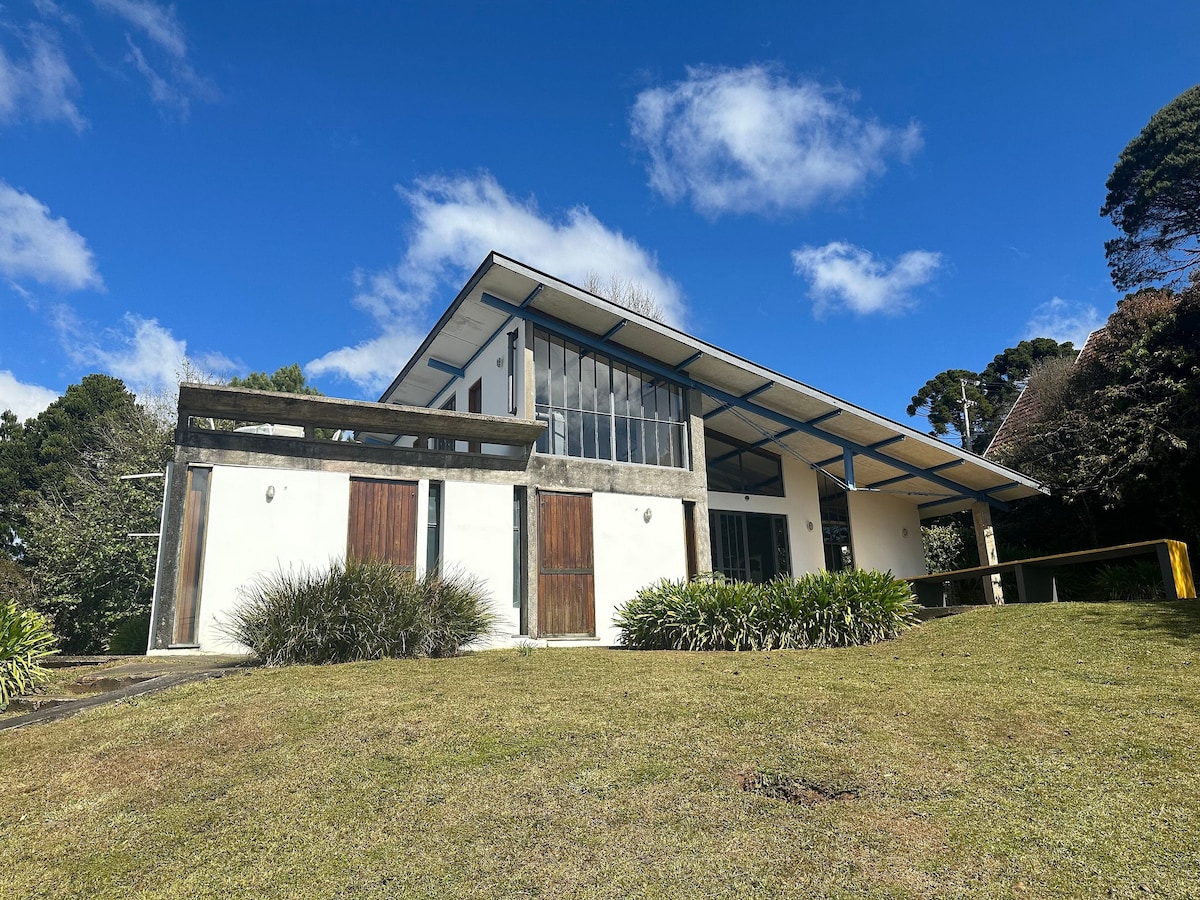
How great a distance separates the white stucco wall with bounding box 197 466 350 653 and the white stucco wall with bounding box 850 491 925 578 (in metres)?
12.5

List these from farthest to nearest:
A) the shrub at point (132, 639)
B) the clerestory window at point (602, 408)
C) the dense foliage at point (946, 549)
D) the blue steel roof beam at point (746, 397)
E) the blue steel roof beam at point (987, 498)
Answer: the dense foliage at point (946, 549), the shrub at point (132, 639), the blue steel roof beam at point (987, 498), the blue steel roof beam at point (746, 397), the clerestory window at point (602, 408)

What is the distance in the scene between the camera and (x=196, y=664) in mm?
9711

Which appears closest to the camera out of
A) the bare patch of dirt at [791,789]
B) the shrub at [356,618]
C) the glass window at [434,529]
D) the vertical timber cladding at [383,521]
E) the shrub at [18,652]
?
the bare patch of dirt at [791,789]

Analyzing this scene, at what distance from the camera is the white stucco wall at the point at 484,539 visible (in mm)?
13047

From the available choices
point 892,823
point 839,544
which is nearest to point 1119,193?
point 839,544

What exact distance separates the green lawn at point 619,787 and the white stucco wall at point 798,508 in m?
10.1

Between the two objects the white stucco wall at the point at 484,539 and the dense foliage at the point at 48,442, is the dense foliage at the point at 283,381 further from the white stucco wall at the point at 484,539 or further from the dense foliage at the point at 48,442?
the white stucco wall at the point at 484,539

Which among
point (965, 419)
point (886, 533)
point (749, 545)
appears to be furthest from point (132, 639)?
point (965, 419)

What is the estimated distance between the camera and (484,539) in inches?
525

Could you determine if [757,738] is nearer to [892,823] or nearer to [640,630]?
[892,823]

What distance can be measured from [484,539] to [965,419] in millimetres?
31878

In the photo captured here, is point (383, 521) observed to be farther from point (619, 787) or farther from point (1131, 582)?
point (1131, 582)

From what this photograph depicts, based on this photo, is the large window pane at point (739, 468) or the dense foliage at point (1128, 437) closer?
the dense foliage at point (1128, 437)

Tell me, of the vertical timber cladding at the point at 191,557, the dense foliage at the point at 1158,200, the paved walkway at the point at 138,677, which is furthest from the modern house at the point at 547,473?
the dense foliage at the point at 1158,200
